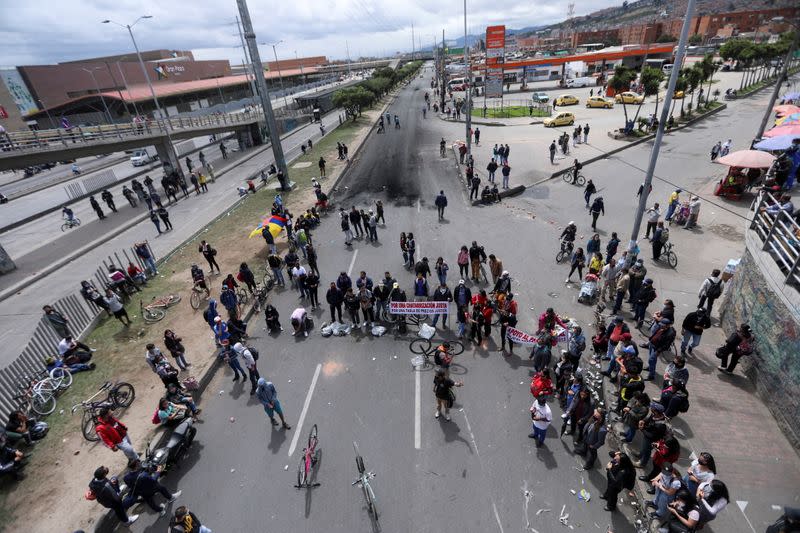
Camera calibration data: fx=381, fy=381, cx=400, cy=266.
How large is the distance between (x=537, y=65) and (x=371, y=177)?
6172cm

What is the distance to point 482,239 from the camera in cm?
1811

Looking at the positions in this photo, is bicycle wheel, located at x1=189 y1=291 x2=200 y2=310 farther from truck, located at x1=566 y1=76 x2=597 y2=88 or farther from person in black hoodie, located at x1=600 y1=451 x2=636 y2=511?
truck, located at x1=566 y1=76 x2=597 y2=88

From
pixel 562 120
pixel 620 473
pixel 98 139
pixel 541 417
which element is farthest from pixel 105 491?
pixel 562 120

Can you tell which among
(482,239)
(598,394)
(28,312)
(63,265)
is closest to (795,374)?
(598,394)

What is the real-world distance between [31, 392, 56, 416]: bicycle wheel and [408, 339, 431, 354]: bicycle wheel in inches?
412

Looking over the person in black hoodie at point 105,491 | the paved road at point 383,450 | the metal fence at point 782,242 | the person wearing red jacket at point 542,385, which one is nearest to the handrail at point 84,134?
the paved road at point 383,450

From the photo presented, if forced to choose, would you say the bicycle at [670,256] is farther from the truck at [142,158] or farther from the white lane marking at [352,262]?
the truck at [142,158]

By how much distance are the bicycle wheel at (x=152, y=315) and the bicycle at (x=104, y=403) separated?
331 cm

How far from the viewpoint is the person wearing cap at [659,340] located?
9273 millimetres

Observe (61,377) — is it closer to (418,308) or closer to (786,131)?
(418,308)

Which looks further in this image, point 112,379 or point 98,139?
point 98,139

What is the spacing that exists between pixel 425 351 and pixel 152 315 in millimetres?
10787

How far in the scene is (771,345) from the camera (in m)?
8.60

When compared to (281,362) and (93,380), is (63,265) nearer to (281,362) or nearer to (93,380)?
(93,380)
